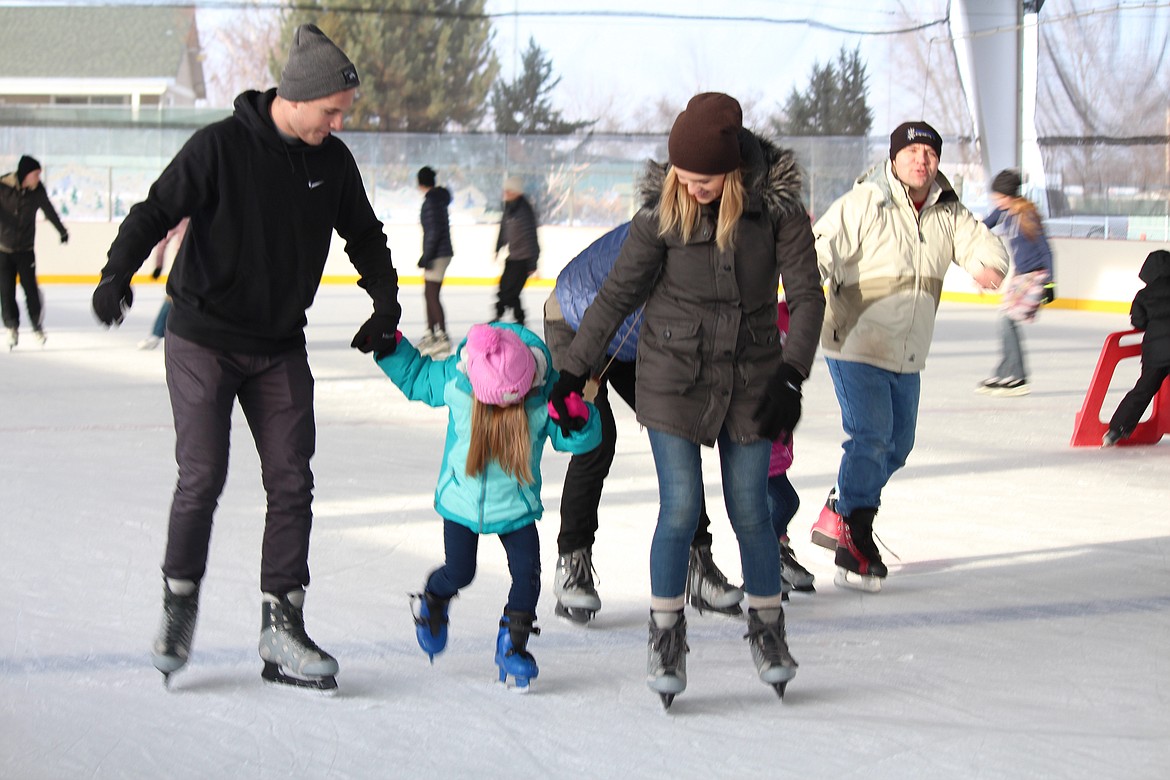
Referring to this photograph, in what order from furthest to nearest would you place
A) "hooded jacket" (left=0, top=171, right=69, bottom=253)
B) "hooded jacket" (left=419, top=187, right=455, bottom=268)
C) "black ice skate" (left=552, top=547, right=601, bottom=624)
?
"hooded jacket" (left=419, top=187, right=455, bottom=268) < "hooded jacket" (left=0, top=171, right=69, bottom=253) < "black ice skate" (left=552, top=547, right=601, bottom=624)

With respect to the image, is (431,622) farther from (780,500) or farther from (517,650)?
(780,500)

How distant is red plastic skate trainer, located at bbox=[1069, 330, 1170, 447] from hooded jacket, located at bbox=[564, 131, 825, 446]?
157 inches

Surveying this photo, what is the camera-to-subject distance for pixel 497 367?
2895 mm

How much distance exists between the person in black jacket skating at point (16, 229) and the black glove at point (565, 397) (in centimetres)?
784

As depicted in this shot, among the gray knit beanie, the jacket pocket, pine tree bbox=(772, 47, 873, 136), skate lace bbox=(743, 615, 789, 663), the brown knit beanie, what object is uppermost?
pine tree bbox=(772, 47, 873, 136)

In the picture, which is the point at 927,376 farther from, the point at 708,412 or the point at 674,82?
the point at 674,82

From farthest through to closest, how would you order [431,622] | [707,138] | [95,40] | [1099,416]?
[95,40]
[1099,416]
[431,622]
[707,138]

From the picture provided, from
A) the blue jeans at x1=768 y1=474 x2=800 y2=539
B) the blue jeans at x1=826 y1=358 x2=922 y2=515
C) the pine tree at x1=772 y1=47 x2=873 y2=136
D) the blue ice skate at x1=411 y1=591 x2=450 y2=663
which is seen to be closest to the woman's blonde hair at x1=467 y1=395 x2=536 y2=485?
the blue ice skate at x1=411 y1=591 x2=450 y2=663

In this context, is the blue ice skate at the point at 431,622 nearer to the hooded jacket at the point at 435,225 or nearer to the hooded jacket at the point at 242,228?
the hooded jacket at the point at 242,228

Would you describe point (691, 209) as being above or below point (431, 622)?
above

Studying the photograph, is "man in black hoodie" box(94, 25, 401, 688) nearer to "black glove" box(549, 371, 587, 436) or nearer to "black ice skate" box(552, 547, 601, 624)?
"black glove" box(549, 371, 587, 436)

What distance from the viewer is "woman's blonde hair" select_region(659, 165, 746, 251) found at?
2773 millimetres

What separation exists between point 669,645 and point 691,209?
86cm

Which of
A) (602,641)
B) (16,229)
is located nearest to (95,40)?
(16,229)
